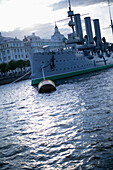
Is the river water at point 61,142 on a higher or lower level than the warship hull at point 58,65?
lower

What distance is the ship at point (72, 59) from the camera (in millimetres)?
35250

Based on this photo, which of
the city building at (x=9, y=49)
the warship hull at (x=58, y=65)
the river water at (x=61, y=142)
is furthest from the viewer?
the city building at (x=9, y=49)

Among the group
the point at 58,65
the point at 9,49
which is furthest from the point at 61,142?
the point at 9,49

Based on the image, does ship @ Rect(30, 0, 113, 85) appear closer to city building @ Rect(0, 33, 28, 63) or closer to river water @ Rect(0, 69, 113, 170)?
river water @ Rect(0, 69, 113, 170)

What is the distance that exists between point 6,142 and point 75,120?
2.94 m

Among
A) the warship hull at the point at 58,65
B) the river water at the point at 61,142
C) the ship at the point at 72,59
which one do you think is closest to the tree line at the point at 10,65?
the ship at the point at 72,59

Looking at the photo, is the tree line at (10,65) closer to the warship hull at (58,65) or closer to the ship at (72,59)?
the ship at (72,59)

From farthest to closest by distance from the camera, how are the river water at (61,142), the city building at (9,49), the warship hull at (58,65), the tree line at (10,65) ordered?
1. the city building at (9,49)
2. the tree line at (10,65)
3. the warship hull at (58,65)
4. the river water at (61,142)

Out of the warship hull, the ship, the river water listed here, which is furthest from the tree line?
the river water

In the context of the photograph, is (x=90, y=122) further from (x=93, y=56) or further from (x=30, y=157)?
(x=93, y=56)

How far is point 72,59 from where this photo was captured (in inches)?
1582

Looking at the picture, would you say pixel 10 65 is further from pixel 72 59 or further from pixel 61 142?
pixel 61 142

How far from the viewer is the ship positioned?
35.2 metres

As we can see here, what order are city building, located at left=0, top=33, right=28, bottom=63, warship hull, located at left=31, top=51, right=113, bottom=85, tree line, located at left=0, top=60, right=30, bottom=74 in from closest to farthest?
warship hull, located at left=31, top=51, right=113, bottom=85
tree line, located at left=0, top=60, right=30, bottom=74
city building, located at left=0, top=33, right=28, bottom=63
